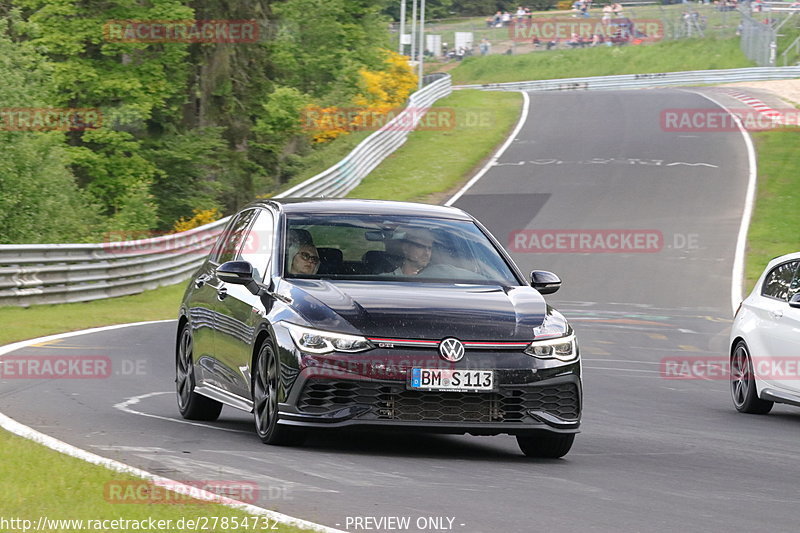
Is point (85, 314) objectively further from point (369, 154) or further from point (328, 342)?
point (369, 154)


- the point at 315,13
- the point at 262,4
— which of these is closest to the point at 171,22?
the point at 262,4

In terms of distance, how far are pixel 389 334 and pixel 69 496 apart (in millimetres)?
2374

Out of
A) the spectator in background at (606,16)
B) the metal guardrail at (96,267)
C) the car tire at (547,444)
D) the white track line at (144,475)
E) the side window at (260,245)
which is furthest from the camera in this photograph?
the spectator in background at (606,16)

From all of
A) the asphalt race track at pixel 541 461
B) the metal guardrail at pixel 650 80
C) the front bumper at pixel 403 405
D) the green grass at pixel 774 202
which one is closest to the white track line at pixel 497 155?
the green grass at pixel 774 202

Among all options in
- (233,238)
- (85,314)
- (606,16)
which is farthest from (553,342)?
(606,16)

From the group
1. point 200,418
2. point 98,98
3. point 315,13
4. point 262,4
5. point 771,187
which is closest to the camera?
point 200,418

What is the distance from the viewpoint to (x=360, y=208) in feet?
32.5

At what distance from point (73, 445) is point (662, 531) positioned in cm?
A: 372

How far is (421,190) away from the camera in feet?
137

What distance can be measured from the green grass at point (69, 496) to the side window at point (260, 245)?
222 cm

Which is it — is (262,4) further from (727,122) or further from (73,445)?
(73,445)

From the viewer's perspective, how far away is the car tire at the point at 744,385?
523 inches

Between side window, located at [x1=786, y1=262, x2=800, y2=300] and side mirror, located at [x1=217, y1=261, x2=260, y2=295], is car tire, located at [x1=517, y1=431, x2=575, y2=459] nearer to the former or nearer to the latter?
side mirror, located at [x1=217, y1=261, x2=260, y2=295]

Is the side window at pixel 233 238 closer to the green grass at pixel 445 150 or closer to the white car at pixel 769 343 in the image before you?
the white car at pixel 769 343
